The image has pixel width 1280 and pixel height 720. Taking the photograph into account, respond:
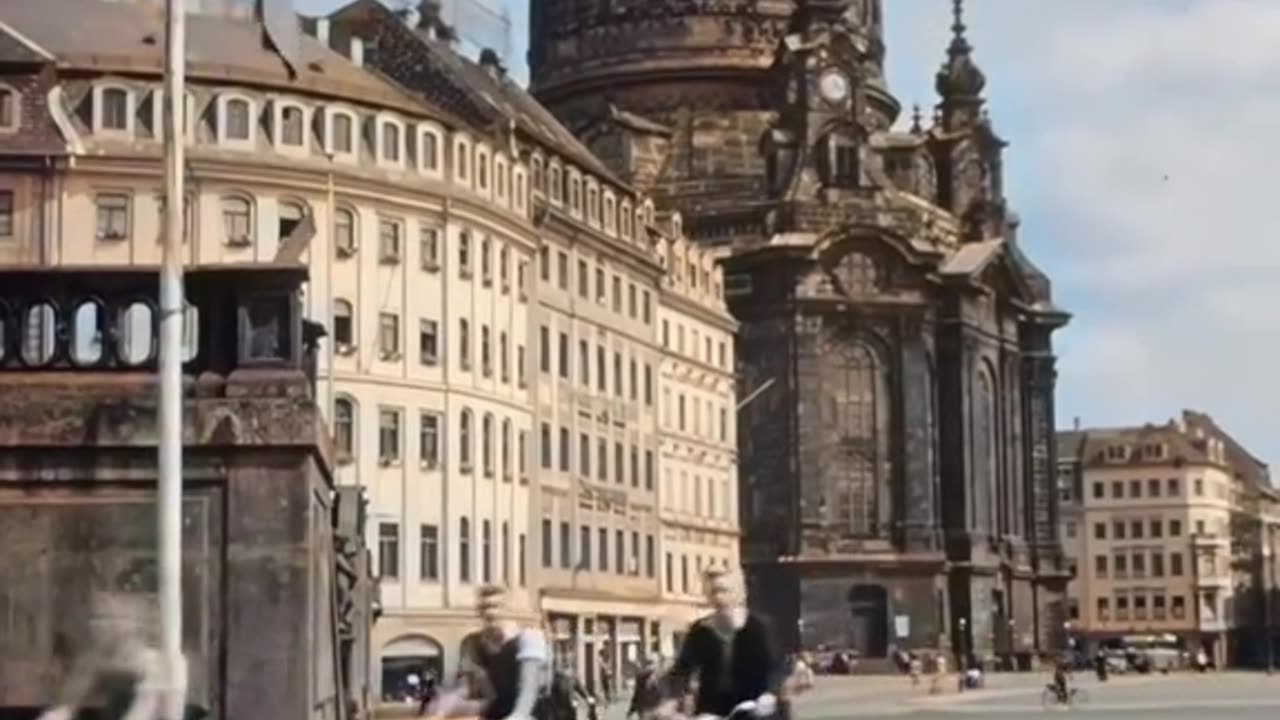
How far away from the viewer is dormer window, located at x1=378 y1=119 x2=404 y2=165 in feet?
237

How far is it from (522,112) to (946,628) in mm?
50468

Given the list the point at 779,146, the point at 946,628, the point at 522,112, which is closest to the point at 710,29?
the point at 779,146

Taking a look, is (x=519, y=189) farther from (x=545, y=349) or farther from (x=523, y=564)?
(x=523, y=564)

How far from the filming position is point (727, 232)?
137500mm

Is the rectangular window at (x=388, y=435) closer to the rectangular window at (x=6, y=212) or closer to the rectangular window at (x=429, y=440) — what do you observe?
the rectangular window at (x=429, y=440)

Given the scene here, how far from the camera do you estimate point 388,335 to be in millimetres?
72812

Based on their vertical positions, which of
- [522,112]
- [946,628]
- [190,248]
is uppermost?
[522,112]

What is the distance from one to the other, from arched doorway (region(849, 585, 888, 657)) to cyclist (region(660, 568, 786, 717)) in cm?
11919

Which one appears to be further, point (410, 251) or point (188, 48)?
point (410, 251)

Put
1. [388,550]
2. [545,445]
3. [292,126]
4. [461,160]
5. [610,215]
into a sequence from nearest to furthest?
[292,126]
[388,550]
[461,160]
[545,445]
[610,215]

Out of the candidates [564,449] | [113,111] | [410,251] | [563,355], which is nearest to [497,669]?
[113,111]

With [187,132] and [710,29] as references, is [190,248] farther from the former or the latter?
[710,29]

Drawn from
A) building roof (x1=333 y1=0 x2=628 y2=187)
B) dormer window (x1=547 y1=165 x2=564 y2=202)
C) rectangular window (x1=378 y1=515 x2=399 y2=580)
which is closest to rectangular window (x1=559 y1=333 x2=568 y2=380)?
dormer window (x1=547 y1=165 x2=564 y2=202)

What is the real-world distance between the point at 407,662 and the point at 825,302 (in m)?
64.5
